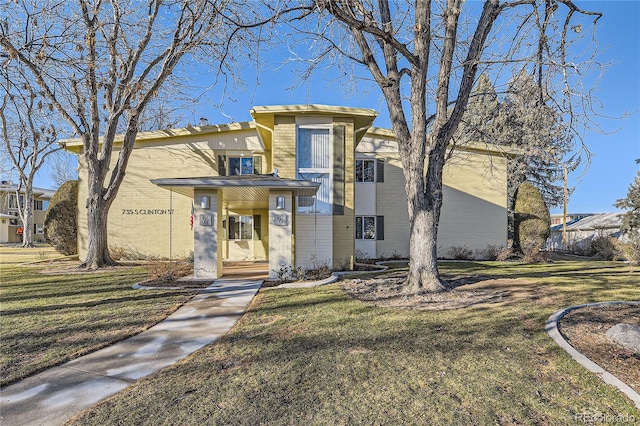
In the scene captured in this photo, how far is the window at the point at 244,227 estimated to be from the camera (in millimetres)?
15766

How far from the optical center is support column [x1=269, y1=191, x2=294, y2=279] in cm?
946

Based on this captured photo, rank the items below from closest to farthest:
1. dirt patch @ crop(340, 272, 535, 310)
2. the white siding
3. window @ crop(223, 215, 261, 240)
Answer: dirt patch @ crop(340, 272, 535, 310) → the white siding → window @ crop(223, 215, 261, 240)

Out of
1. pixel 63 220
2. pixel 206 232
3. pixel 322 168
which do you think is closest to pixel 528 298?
pixel 322 168

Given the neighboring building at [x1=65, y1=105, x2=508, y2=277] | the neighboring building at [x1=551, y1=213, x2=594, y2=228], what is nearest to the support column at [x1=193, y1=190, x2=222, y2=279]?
the neighboring building at [x1=65, y1=105, x2=508, y2=277]

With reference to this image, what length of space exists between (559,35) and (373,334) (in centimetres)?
816

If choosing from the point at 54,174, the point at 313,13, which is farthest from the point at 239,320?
the point at 54,174

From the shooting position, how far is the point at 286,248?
31.3 feet

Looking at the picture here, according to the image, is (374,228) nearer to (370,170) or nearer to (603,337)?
(370,170)

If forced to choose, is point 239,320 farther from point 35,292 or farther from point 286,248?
point 35,292

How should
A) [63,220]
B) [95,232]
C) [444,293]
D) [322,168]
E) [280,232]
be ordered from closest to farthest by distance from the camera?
[444,293] → [280,232] → [322,168] → [95,232] → [63,220]

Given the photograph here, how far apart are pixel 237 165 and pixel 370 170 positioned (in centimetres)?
645

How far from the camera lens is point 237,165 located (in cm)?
1602

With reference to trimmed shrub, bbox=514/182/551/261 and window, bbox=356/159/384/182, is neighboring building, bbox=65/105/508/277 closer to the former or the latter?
window, bbox=356/159/384/182

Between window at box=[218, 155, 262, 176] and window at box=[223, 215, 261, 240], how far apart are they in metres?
2.14
